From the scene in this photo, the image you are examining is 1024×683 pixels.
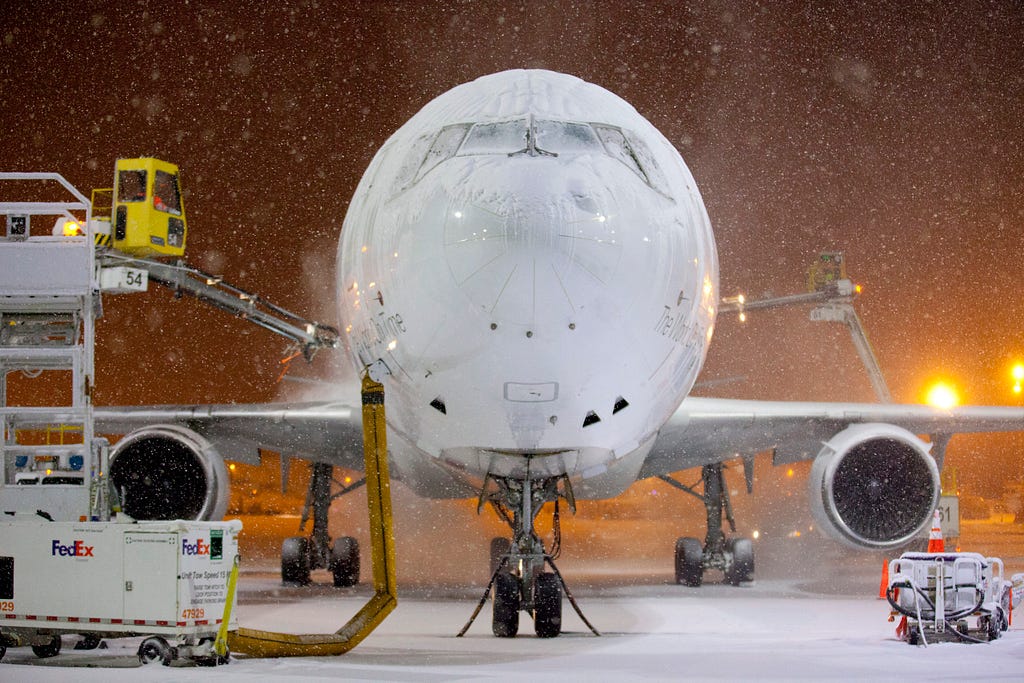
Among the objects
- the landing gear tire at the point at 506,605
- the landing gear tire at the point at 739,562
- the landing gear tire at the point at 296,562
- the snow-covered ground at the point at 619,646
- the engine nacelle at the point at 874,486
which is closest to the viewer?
the snow-covered ground at the point at 619,646

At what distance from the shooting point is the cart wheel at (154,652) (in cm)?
777

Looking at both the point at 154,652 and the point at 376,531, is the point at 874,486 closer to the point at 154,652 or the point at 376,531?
the point at 376,531

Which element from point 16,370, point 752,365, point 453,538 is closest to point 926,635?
point 16,370

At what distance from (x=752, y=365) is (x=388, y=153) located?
25.1m

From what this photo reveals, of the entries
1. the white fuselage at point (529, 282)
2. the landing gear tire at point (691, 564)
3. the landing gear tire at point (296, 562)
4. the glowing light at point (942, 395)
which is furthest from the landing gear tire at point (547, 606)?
the glowing light at point (942, 395)

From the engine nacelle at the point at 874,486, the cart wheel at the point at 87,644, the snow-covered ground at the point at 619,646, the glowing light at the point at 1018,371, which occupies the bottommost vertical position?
the snow-covered ground at the point at 619,646

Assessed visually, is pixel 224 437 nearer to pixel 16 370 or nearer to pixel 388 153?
pixel 16 370

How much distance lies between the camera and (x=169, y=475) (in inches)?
533

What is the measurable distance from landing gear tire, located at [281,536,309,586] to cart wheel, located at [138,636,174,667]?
749 centimetres

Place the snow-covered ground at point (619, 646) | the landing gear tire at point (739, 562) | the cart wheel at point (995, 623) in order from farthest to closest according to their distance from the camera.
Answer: the landing gear tire at point (739, 562)
the cart wheel at point (995, 623)
the snow-covered ground at point (619, 646)

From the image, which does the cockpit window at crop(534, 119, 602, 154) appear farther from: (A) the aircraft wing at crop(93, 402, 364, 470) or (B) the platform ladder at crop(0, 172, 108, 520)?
(A) the aircraft wing at crop(93, 402, 364, 470)

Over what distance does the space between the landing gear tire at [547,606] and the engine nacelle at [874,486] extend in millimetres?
4777

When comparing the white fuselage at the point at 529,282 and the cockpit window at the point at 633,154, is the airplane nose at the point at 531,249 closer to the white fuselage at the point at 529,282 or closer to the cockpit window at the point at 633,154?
the white fuselage at the point at 529,282

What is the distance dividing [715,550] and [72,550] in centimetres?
933
